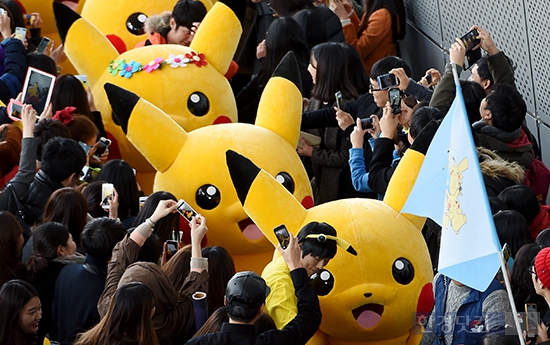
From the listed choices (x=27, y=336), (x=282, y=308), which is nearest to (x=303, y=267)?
(x=282, y=308)

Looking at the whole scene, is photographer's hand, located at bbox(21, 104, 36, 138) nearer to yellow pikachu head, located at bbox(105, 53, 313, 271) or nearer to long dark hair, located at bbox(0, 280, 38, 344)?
yellow pikachu head, located at bbox(105, 53, 313, 271)

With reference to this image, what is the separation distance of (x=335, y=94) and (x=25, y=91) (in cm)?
206

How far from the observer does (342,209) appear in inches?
191

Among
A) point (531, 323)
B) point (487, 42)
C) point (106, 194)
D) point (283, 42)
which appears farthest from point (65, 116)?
point (531, 323)

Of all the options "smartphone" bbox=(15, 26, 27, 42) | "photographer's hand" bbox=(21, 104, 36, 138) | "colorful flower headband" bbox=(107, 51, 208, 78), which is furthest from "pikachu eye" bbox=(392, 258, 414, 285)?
"smartphone" bbox=(15, 26, 27, 42)

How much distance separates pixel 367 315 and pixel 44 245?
160 cm

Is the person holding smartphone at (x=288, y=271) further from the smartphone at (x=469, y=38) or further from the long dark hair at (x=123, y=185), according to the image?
the smartphone at (x=469, y=38)

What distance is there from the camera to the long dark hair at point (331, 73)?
6422 mm

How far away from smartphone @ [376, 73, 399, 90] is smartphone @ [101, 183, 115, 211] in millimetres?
1754

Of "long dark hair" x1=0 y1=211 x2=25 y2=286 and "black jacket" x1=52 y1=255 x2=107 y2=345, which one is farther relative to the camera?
"long dark hair" x1=0 y1=211 x2=25 y2=286

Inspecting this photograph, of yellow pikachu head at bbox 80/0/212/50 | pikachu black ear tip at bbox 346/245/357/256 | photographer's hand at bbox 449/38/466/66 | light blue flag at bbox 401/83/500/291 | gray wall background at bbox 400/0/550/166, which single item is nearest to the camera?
light blue flag at bbox 401/83/500/291

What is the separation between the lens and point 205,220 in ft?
16.0

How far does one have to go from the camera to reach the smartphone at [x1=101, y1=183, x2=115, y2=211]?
5.29 meters

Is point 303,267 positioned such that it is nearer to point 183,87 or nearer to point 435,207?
point 435,207
